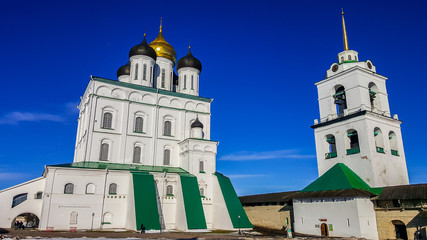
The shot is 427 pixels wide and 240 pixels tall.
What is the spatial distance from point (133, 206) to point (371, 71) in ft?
65.3

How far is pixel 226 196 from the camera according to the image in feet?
75.5

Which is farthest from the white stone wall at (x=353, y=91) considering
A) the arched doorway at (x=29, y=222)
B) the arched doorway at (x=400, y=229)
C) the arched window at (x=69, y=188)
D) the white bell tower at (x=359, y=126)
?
the arched doorway at (x=29, y=222)

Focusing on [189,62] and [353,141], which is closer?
[353,141]

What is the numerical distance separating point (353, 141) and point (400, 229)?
754cm

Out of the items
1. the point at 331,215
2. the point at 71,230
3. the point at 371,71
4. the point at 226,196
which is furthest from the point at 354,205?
the point at 71,230

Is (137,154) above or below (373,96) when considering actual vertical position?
below

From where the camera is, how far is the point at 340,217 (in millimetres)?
19328

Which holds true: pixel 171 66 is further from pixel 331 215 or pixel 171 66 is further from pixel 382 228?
pixel 382 228

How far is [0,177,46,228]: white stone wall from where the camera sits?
2002 centimetres

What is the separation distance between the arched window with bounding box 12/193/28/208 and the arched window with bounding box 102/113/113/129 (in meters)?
6.86

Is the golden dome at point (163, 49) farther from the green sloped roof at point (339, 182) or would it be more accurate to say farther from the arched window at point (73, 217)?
the green sloped roof at point (339, 182)

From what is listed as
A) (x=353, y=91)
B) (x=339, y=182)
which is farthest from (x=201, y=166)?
(x=353, y=91)

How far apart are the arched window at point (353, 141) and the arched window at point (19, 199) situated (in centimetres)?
2206

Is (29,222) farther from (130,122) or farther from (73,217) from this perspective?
(130,122)
